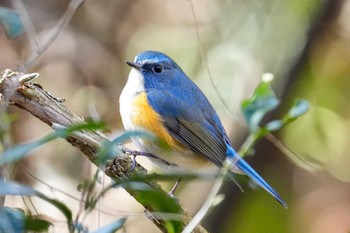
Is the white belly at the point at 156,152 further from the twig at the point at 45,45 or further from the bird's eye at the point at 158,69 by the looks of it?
the twig at the point at 45,45

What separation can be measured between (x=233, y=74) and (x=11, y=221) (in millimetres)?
4024

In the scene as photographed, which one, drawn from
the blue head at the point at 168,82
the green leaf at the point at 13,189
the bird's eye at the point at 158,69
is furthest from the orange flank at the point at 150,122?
the green leaf at the point at 13,189

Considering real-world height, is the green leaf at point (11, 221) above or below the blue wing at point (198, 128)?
below

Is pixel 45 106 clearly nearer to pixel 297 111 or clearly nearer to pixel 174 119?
pixel 297 111

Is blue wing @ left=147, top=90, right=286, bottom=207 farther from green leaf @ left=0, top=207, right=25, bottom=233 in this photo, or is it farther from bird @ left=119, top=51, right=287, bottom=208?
green leaf @ left=0, top=207, right=25, bottom=233

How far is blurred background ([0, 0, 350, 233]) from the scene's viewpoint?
4910 mm

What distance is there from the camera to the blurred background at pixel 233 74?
4.91 meters

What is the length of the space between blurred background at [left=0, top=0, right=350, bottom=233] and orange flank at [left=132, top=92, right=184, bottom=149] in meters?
1.13

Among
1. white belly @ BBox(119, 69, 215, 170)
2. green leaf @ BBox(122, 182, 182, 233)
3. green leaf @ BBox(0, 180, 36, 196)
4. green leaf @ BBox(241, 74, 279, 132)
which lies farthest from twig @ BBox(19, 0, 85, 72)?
green leaf @ BBox(0, 180, 36, 196)

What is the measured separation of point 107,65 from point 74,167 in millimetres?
763

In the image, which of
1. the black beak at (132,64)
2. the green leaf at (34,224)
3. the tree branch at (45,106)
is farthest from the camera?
the black beak at (132,64)

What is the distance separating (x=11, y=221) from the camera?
147 cm

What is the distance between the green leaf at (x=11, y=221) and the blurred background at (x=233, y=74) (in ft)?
10.7

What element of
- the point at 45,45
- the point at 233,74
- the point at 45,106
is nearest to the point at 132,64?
the point at 45,45
